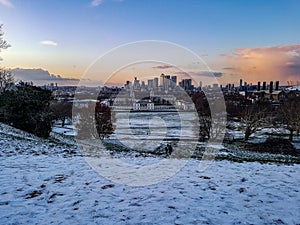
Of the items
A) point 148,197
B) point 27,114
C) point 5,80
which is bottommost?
point 148,197

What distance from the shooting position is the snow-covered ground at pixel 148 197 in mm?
3803

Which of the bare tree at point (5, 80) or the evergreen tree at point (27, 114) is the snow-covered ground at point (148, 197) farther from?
the bare tree at point (5, 80)

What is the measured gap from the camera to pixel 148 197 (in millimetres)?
4652

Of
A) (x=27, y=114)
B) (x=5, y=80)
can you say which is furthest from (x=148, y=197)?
(x=5, y=80)

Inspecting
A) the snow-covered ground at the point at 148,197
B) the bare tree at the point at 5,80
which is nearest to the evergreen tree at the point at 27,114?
the snow-covered ground at the point at 148,197

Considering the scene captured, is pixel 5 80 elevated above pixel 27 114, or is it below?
above

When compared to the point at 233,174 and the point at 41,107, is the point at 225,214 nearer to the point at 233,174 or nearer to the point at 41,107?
the point at 233,174

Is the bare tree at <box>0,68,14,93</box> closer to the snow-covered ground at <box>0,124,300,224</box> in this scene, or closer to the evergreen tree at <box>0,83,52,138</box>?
the evergreen tree at <box>0,83,52,138</box>

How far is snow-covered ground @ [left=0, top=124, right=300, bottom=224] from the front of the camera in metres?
3.80

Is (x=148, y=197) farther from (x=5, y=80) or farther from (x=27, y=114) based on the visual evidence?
(x=5, y=80)

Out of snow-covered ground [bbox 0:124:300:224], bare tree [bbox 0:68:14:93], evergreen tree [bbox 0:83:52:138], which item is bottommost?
snow-covered ground [bbox 0:124:300:224]

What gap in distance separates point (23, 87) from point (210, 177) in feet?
56.5

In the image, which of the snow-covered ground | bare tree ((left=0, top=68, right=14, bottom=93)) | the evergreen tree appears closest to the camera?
the snow-covered ground

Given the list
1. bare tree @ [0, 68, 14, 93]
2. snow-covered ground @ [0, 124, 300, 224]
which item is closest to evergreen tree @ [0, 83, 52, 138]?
snow-covered ground @ [0, 124, 300, 224]
